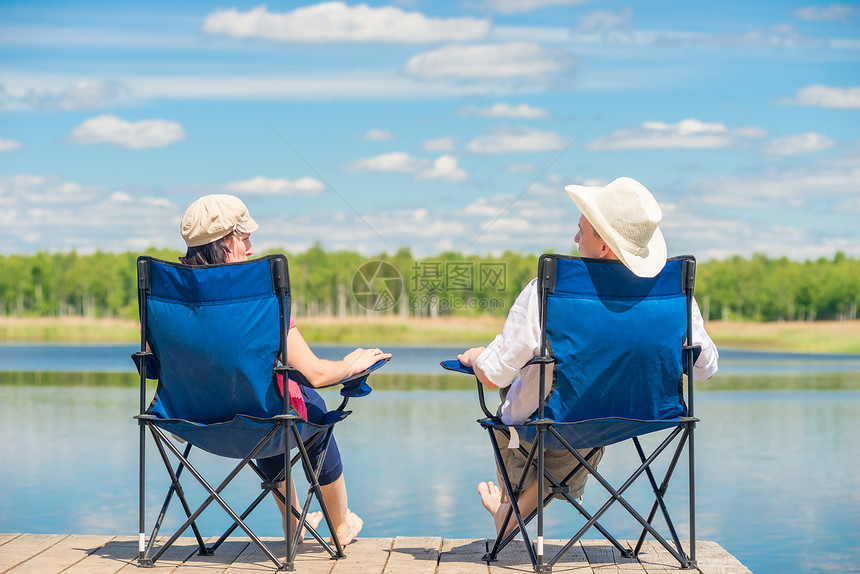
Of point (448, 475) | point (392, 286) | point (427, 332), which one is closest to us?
point (448, 475)

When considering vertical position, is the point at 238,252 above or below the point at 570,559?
above

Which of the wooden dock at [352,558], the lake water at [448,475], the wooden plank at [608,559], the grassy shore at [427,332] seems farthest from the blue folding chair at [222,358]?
the grassy shore at [427,332]

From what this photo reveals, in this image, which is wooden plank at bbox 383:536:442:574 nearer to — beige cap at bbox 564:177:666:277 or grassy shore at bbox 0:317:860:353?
beige cap at bbox 564:177:666:277

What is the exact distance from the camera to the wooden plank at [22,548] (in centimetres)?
271

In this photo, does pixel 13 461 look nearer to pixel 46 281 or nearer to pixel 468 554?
pixel 468 554

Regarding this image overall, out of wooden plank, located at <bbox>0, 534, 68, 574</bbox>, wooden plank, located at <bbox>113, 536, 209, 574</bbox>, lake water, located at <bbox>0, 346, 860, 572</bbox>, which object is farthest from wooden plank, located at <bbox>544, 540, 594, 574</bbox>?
lake water, located at <bbox>0, 346, 860, 572</bbox>

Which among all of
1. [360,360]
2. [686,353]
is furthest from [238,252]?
[686,353]

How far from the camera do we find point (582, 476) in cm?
285

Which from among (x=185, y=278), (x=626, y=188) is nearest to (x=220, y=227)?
(x=185, y=278)

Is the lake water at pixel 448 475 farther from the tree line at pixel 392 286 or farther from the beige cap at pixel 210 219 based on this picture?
the tree line at pixel 392 286

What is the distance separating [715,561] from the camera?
274cm

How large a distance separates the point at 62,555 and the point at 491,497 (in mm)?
1264

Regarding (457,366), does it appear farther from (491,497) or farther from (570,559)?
(570,559)

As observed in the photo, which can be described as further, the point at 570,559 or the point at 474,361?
the point at 570,559
